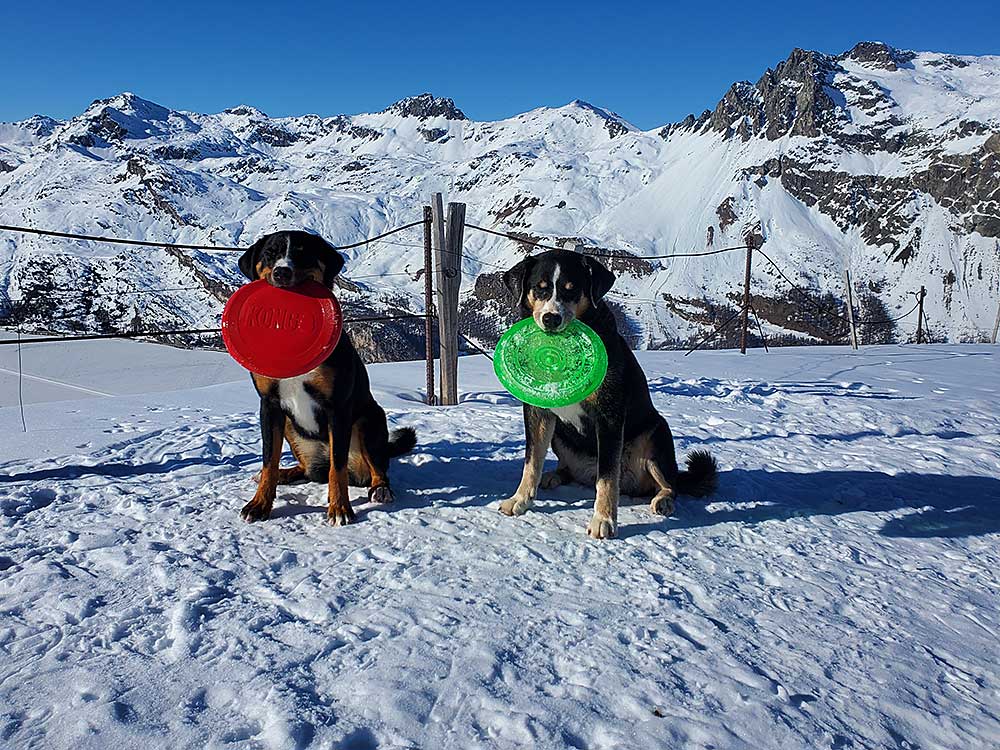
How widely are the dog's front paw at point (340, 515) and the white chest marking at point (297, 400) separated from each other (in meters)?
0.45

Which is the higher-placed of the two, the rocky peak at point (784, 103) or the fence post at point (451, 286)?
the rocky peak at point (784, 103)

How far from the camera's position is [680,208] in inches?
4264

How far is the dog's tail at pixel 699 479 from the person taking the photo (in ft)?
12.4

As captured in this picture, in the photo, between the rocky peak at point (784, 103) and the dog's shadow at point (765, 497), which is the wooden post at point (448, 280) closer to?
the dog's shadow at point (765, 497)

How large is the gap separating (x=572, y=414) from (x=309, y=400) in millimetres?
1327

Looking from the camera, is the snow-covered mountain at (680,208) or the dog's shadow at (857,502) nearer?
the dog's shadow at (857,502)

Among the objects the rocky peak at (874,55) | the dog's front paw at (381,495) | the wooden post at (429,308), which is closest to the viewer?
the dog's front paw at (381,495)

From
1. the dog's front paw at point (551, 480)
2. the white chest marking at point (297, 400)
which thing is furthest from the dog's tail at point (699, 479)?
the white chest marking at point (297, 400)

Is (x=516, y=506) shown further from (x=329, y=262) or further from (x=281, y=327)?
(x=329, y=262)

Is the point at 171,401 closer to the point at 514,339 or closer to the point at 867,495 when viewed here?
the point at 514,339

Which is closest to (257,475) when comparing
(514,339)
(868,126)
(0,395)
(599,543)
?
(514,339)

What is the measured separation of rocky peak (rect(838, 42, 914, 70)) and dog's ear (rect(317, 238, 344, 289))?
17874cm

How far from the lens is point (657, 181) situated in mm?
120375

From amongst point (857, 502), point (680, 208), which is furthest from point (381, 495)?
point (680, 208)
